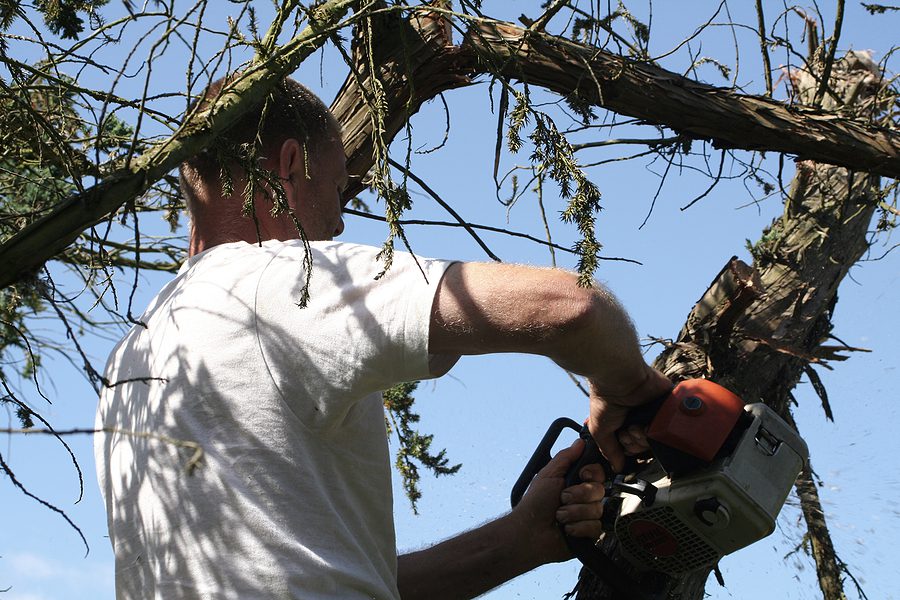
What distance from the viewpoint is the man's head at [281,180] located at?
2547mm

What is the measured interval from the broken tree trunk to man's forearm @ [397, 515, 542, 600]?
0.29 meters

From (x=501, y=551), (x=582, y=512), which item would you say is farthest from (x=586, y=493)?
(x=501, y=551)

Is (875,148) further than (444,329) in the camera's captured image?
Yes

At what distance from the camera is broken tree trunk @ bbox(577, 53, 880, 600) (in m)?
3.35

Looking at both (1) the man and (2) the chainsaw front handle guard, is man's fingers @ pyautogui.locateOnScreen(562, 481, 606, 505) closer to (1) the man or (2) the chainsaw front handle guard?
(2) the chainsaw front handle guard

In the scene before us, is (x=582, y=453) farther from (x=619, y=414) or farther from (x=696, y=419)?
(x=696, y=419)

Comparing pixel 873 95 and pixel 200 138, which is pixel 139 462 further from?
pixel 873 95

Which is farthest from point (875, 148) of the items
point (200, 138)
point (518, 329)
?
point (200, 138)

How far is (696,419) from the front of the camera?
8.25 feet

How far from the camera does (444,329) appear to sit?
1.87m

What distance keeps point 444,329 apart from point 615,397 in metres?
0.77

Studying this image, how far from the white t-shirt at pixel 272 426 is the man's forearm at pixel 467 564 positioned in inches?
31.8

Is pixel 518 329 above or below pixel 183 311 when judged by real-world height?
below

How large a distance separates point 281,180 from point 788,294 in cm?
204
